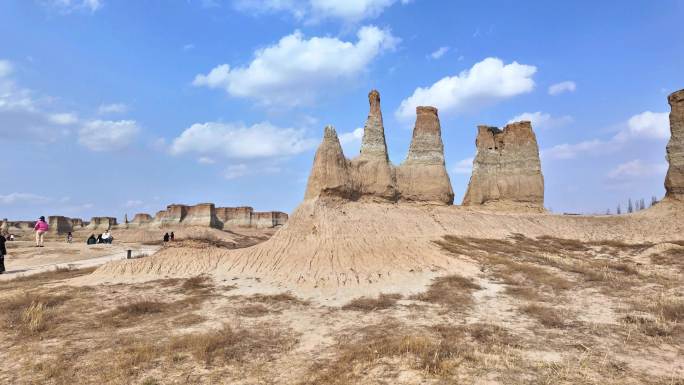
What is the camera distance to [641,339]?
8.93 metres

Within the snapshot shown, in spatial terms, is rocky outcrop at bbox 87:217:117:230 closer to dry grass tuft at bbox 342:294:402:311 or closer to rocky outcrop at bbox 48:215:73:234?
rocky outcrop at bbox 48:215:73:234

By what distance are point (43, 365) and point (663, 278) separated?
21.2 m

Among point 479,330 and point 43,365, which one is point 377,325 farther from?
point 43,365

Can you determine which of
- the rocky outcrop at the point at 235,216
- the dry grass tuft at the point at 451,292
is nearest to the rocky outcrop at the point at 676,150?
the dry grass tuft at the point at 451,292

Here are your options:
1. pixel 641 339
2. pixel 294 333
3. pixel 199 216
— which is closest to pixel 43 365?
pixel 294 333

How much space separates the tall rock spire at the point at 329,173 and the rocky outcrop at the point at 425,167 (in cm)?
580

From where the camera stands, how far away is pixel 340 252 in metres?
20.6

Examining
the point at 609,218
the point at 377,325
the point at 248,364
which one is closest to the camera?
the point at 248,364

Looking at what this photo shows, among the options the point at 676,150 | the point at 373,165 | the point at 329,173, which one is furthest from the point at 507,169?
the point at 329,173

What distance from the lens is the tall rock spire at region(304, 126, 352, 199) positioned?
24.7m

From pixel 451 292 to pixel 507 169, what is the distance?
26.0 metres

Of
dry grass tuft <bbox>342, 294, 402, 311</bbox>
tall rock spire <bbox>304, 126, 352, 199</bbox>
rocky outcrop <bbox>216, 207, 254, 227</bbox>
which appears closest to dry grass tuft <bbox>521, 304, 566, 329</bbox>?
dry grass tuft <bbox>342, 294, 402, 311</bbox>

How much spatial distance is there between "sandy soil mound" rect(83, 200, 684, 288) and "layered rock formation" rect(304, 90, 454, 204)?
102 cm

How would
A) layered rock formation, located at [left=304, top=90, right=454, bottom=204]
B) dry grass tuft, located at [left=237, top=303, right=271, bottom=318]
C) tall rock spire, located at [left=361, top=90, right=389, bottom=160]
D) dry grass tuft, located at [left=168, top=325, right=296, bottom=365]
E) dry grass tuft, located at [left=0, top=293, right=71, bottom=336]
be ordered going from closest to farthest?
dry grass tuft, located at [left=168, top=325, right=296, bottom=365]
dry grass tuft, located at [left=0, top=293, right=71, bottom=336]
dry grass tuft, located at [left=237, top=303, right=271, bottom=318]
layered rock formation, located at [left=304, top=90, right=454, bottom=204]
tall rock spire, located at [left=361, top=90, right=389, bottom=160]
